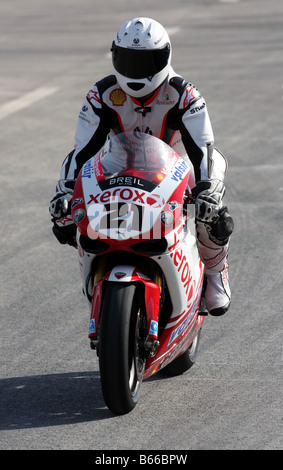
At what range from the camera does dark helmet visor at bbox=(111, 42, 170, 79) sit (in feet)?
18.9

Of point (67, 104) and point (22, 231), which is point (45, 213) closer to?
point (22, 231)

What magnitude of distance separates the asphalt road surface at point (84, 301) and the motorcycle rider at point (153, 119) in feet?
2.52

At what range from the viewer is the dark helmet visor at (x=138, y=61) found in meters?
5.75

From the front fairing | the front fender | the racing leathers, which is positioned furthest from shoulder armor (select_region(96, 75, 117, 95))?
the front fender

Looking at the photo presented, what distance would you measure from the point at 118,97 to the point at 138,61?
35cm

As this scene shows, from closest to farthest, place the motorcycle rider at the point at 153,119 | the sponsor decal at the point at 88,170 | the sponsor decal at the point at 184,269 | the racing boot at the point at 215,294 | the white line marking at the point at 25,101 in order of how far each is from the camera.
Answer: the sponsor decal at the point at 184,269, the sponsor decal at the point at 88,170, the motorcycle rider at the point at 153,119, the racing boot at the point at 215,294, the white line marking at the point at 25,101

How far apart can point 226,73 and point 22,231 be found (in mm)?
8340

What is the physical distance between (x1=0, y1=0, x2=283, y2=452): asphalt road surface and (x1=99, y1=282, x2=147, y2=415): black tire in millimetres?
259

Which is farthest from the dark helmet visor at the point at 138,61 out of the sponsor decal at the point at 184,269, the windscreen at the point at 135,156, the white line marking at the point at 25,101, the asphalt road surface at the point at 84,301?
the white line marking at the point at 25,101

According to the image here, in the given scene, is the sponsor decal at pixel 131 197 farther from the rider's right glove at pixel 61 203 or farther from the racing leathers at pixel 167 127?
the racing leathers at pixel 167 127

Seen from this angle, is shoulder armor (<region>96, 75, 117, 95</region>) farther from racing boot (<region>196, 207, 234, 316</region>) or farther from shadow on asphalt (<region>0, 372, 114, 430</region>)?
shadow on asphalt (<region>0, 372, 114, 430</region>)

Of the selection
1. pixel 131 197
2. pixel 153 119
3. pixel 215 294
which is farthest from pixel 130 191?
pixel 215 294

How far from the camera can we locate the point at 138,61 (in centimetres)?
576
